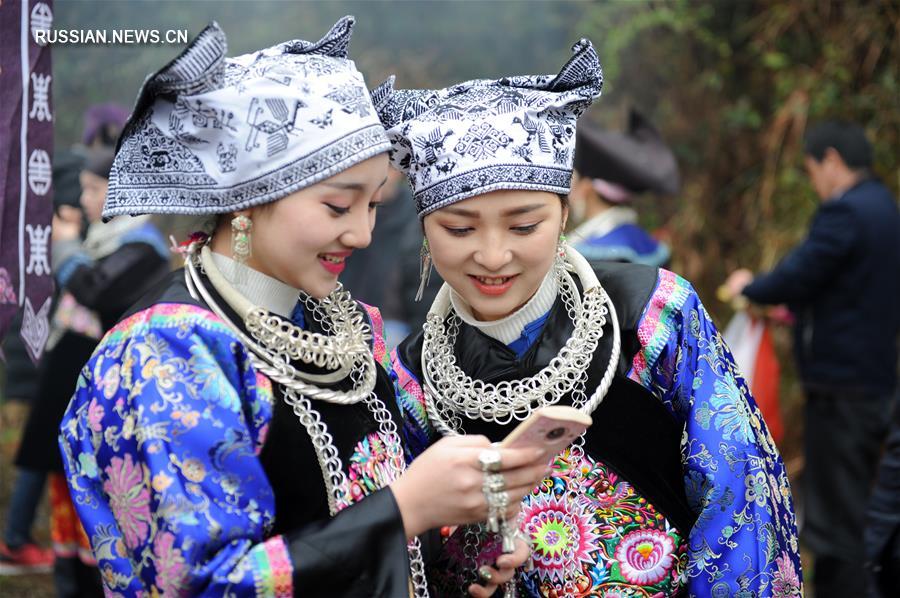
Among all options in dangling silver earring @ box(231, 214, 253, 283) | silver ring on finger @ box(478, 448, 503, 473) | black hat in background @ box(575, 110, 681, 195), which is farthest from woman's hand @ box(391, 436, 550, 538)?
black hat in background @ box(575, 110, 681, 195)

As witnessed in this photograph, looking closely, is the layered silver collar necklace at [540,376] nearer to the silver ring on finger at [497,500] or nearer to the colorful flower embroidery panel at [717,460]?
the colorful flower embroidery panel at [717,460]

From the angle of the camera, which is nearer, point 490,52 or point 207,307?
point 207,307

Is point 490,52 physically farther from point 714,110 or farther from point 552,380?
point 552,380

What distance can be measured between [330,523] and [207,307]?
0.44m

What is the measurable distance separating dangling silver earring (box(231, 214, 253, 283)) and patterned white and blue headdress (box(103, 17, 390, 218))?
3 cm

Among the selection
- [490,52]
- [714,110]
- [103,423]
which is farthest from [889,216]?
[103,423]

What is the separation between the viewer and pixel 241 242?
1.89m

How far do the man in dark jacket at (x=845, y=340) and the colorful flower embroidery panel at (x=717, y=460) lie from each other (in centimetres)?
271

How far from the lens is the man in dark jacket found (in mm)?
4754

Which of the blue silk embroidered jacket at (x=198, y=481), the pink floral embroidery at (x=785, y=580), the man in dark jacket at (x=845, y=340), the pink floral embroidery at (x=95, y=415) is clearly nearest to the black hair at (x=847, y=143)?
the man in dark jacket at (x=845, y=340)

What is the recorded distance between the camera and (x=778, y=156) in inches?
258

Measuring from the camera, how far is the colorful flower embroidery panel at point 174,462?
1670mm

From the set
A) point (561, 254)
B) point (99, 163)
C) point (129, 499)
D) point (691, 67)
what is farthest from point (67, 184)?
point (691, 67)

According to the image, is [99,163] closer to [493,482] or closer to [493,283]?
[493,283]
